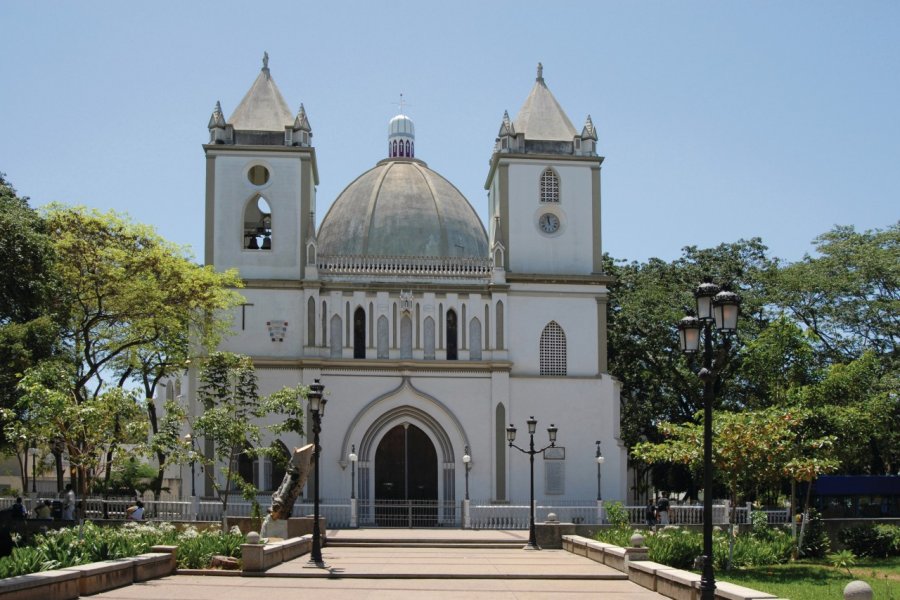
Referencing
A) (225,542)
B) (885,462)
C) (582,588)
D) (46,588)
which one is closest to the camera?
(46,588)

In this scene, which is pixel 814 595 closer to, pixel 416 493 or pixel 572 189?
pixel 416 493

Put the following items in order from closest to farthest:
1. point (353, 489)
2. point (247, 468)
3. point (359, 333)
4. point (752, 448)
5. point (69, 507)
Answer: point (752, 448) → point (69, 507) → point (353, 489) → point (247, 468) → point (359, 333)

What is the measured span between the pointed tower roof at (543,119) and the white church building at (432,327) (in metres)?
0.53

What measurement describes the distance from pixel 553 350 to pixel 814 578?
20391 mm

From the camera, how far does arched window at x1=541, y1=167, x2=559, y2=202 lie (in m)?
43.6

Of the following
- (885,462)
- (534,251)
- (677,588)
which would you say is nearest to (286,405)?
(534,251)

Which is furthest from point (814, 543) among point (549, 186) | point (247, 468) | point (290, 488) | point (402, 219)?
point (402, 219)

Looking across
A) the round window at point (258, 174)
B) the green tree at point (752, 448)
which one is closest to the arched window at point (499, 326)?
the round window at point (258, 174)

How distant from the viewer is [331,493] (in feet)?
132

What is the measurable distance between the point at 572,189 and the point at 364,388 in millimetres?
11161

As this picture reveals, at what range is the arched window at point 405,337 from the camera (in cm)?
4134

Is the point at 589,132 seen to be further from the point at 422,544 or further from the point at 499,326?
the point at 422,544

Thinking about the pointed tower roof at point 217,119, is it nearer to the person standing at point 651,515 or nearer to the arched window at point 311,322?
the arched window at point 311,322

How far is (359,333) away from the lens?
41.7 m
